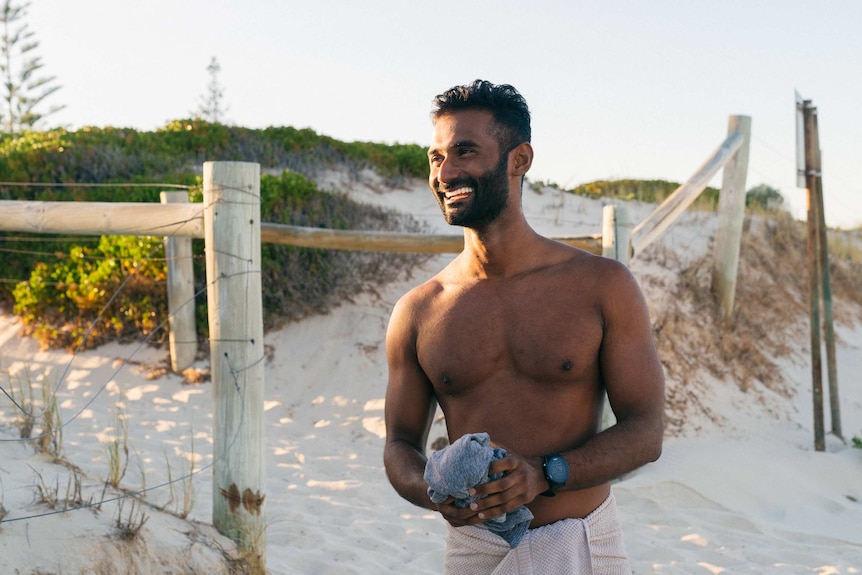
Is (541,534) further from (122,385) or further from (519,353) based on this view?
(122,385)

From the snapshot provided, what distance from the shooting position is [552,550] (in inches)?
87.7

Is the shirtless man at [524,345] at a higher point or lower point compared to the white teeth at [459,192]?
lower

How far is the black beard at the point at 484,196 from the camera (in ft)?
7.36

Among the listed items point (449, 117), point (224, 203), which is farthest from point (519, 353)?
point (224, 203)

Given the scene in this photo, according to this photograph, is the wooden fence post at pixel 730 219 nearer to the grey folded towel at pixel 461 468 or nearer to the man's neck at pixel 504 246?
the man's neck at pixel 504 246

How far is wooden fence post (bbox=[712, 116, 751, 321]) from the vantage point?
8133mm

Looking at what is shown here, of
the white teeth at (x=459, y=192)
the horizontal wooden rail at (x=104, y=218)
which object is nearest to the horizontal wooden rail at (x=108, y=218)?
the horizontal wooden rail at (x=104, y=218)

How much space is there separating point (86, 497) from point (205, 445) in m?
2.33

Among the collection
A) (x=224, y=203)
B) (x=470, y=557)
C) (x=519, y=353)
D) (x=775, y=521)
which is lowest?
(x=775, y=521)

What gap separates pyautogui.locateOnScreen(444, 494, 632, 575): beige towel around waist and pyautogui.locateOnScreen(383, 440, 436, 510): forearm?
20cm

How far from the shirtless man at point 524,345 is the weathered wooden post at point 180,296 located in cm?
524

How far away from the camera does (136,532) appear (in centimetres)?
375

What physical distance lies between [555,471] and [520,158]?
0.77 metres

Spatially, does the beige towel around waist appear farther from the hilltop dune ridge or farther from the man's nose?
the hilltop dune ridge
